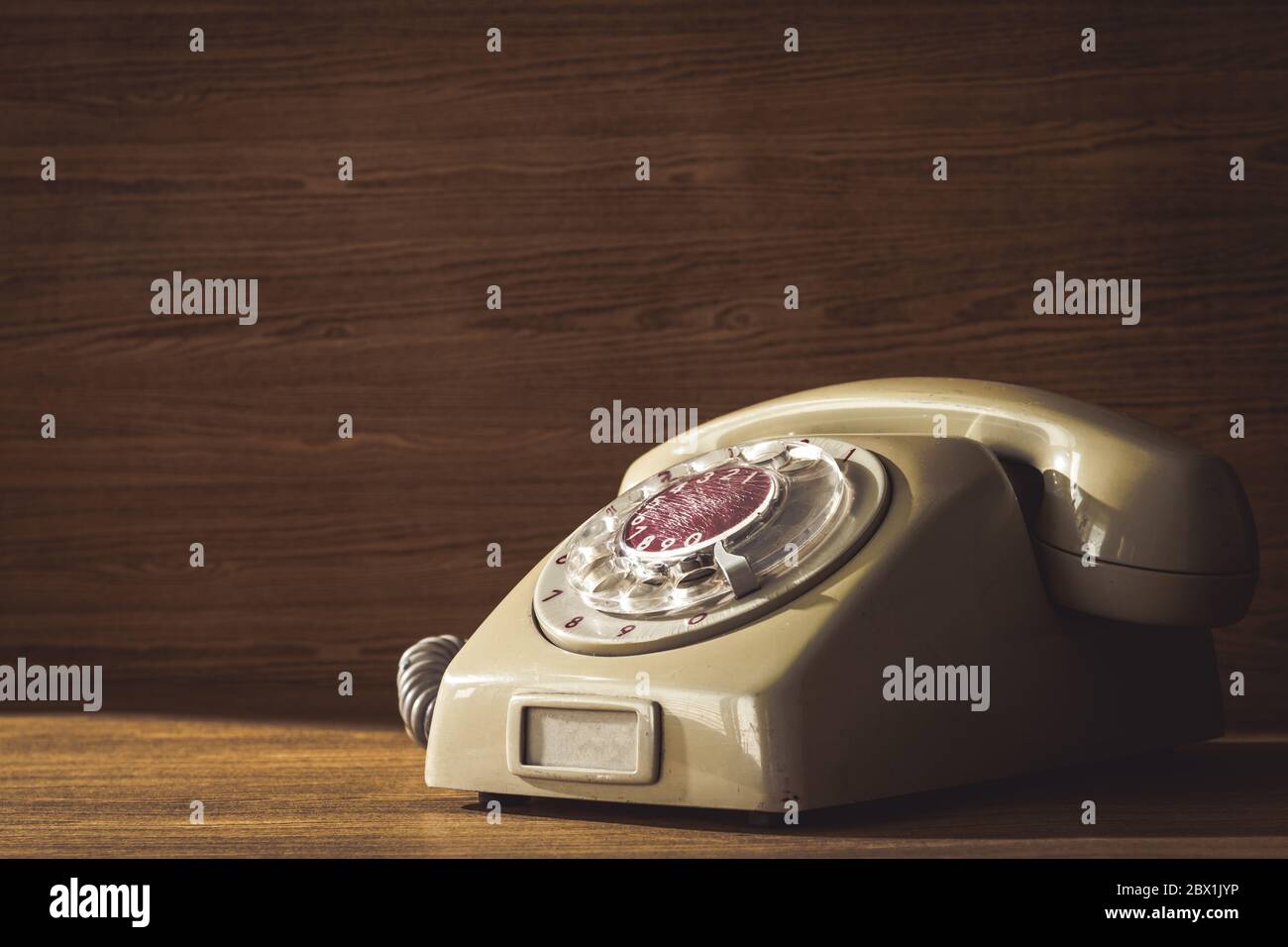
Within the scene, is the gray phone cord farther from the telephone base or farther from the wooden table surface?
the telephone base

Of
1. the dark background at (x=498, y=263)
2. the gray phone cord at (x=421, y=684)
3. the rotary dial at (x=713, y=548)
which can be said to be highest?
the dark background at (x=498, y=263)

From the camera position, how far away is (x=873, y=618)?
75 centimetres

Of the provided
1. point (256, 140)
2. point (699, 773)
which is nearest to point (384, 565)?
point (256, 140)

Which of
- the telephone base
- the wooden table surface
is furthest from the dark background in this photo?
the telephone base

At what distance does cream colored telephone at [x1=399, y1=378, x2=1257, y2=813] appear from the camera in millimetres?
728

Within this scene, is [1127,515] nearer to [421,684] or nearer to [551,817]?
[551,817]

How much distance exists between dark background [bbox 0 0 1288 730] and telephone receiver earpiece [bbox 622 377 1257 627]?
515 millimetres

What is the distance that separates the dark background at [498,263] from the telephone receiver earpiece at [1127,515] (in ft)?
1.69

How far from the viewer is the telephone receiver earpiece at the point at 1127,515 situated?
2.71ft

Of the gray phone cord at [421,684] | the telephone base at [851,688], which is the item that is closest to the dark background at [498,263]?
the gray phone cord at [421,684]

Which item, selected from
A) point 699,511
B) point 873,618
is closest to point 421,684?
point 699,511

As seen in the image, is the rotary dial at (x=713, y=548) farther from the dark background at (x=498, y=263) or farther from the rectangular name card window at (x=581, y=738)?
A: the dark background at (x=498, y=263)
